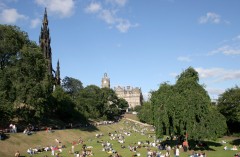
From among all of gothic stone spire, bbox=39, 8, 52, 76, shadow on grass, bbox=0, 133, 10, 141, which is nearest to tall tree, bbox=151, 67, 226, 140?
shadow on grass, bbox=0, 133, 10, 141

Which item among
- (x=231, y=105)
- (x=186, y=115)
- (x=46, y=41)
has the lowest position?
(x=186, y=115)

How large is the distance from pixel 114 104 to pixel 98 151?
82.1m

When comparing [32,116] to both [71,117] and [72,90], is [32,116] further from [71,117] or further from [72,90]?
[72,90]

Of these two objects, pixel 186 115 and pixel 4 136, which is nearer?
pixel 186 115

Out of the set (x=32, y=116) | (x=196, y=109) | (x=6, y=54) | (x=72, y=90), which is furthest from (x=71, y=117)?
(x=72, y=90)

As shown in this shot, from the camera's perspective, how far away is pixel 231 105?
65.8 metres

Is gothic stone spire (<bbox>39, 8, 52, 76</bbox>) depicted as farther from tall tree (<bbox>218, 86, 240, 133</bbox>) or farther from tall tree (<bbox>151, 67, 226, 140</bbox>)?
tall tree (<bbox>151, 67, 226, 140</bbox>)

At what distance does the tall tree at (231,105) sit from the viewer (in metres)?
63.5

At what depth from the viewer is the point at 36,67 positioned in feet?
183

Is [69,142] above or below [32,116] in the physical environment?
below

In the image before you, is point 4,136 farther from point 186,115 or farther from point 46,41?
point 46,41

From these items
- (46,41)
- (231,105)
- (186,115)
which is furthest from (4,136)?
(46,41)

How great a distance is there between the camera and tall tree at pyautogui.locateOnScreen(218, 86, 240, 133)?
63.5m

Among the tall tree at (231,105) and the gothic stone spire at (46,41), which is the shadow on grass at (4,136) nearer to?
the tall tree at (231,105)
